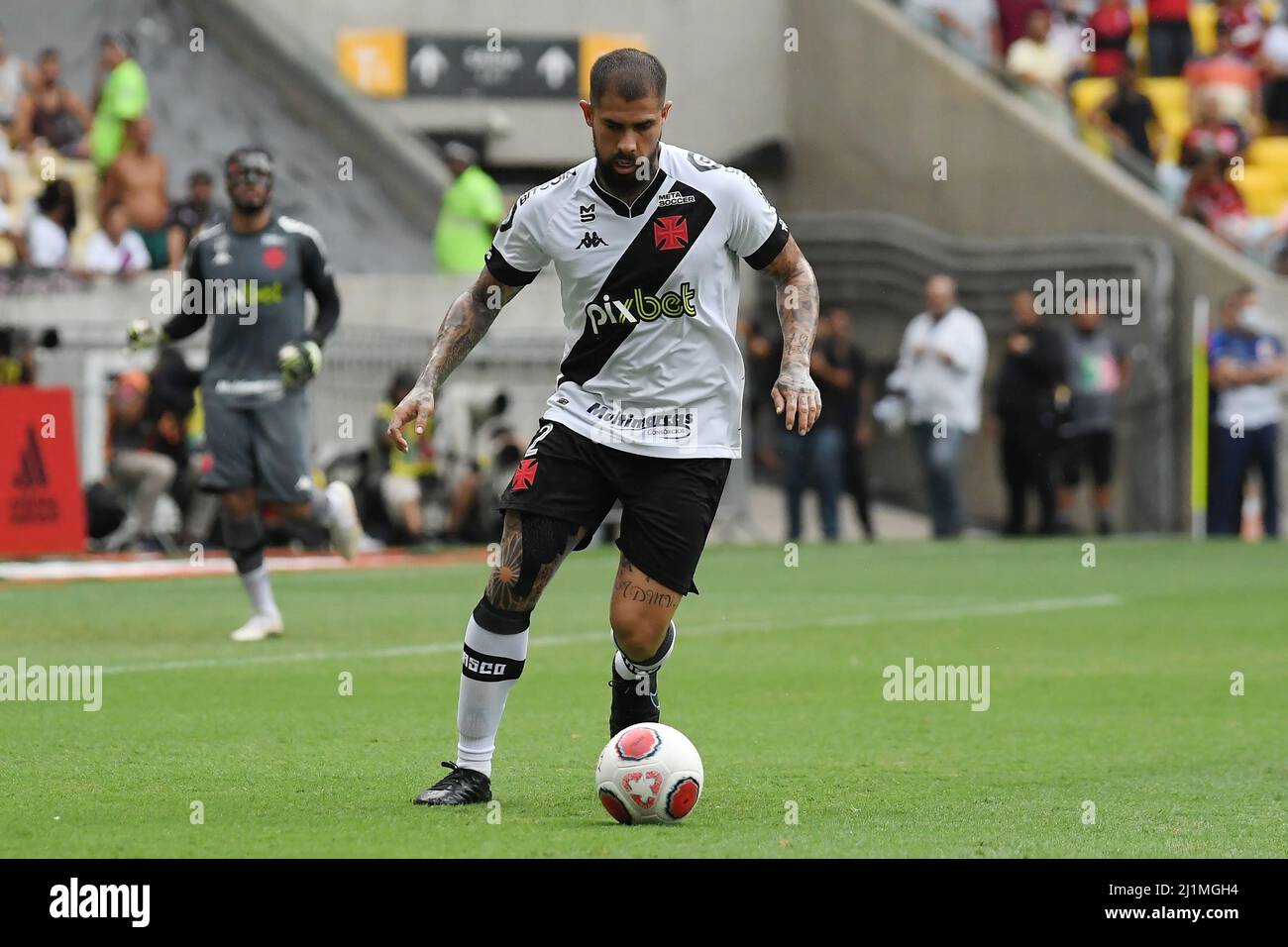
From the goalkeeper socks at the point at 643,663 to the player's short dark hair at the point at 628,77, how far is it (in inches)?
66.3

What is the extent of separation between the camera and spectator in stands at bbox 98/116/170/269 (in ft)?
77.5

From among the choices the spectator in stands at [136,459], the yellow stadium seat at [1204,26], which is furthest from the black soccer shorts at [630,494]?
the yellow stadium seat at [1204,26]

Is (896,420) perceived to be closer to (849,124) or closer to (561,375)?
(849,124)

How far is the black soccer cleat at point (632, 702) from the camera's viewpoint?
7.73m

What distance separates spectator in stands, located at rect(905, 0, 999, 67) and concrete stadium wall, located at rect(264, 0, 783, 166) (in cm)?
210

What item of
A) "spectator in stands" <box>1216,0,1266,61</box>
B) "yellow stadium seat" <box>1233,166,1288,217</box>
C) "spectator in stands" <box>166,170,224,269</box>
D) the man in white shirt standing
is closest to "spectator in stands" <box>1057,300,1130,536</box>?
the man in white shirt standing

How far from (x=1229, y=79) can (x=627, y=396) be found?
2325 cm

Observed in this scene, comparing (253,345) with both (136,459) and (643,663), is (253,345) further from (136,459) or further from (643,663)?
(136,459)

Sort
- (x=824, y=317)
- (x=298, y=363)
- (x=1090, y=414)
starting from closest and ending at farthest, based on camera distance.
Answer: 1. (x=298, y=363)
2. (x=1090, y=414)
3. (x=824, y=317)

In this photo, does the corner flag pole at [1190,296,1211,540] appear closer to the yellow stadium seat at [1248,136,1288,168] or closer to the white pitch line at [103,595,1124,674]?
the yellow stadium seat at [1248,136,1288,168]

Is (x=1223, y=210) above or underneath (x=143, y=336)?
above

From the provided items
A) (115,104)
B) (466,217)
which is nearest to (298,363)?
(466,217)

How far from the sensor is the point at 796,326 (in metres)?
7.48

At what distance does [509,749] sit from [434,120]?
21672 mm
